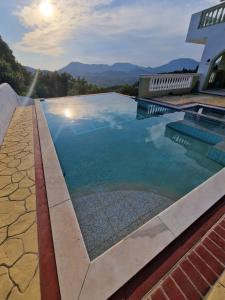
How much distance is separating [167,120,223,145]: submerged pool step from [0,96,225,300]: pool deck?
3.35m

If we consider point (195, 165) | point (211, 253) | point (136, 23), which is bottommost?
point (195, 165)

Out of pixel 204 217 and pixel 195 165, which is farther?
pixel 195 165

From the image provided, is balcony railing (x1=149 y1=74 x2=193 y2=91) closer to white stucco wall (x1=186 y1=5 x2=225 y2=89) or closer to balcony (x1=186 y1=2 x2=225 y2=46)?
white stucco wall (x1=186 y1=5 x2=225 y2=89)

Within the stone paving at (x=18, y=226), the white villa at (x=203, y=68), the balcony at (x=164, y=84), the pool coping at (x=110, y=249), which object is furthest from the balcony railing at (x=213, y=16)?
the stone paving at (x=18, y=226)

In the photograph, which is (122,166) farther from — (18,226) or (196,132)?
(196,132)

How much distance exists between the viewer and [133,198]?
2842 millimetres

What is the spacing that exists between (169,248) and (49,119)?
20.8 feet

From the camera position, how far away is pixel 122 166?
12.5 ft

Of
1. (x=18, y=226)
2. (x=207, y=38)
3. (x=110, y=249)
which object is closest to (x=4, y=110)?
(x=18, y=226)

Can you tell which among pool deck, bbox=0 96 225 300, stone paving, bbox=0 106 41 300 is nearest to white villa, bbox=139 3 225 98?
stone paving, bbox=0 106 41 300

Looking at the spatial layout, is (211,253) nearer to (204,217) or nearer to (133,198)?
(204,217)

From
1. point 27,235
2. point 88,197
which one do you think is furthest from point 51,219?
point 88,197

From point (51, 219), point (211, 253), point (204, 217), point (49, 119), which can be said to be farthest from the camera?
point (49, 119)

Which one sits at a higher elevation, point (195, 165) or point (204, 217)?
point (204, 217)
